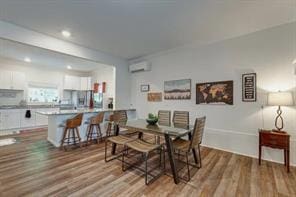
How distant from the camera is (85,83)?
7.45 metres

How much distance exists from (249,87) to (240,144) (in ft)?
4.40

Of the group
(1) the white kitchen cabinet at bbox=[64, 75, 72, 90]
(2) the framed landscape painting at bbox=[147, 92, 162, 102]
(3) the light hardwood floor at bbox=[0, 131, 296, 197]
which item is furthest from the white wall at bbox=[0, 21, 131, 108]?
(1) the white kitchen cabinet at bbox=[64, 75, 72, 90]

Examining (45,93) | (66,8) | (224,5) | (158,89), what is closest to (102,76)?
(45,93)

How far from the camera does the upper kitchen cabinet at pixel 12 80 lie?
545cm

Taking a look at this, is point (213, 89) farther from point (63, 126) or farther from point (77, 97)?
point (77, 97)

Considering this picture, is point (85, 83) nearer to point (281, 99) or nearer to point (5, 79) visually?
point (5, 79)

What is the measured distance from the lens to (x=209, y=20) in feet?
9.79

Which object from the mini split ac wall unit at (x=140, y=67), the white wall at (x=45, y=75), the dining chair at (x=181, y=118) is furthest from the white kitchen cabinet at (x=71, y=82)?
the dining chair at (x=181, y=118)

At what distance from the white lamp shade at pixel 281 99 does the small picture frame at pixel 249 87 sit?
511 mm

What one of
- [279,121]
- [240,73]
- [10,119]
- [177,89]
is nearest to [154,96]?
[177,89]

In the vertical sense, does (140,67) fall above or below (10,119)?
above

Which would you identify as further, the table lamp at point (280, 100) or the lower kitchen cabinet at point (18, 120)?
the lower kitchen cabinet at point (18, 120)

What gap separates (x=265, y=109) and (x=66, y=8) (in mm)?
4401

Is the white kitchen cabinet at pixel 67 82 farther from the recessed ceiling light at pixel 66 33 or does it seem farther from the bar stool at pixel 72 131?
the recessed ceiling light at pixel 66 33
